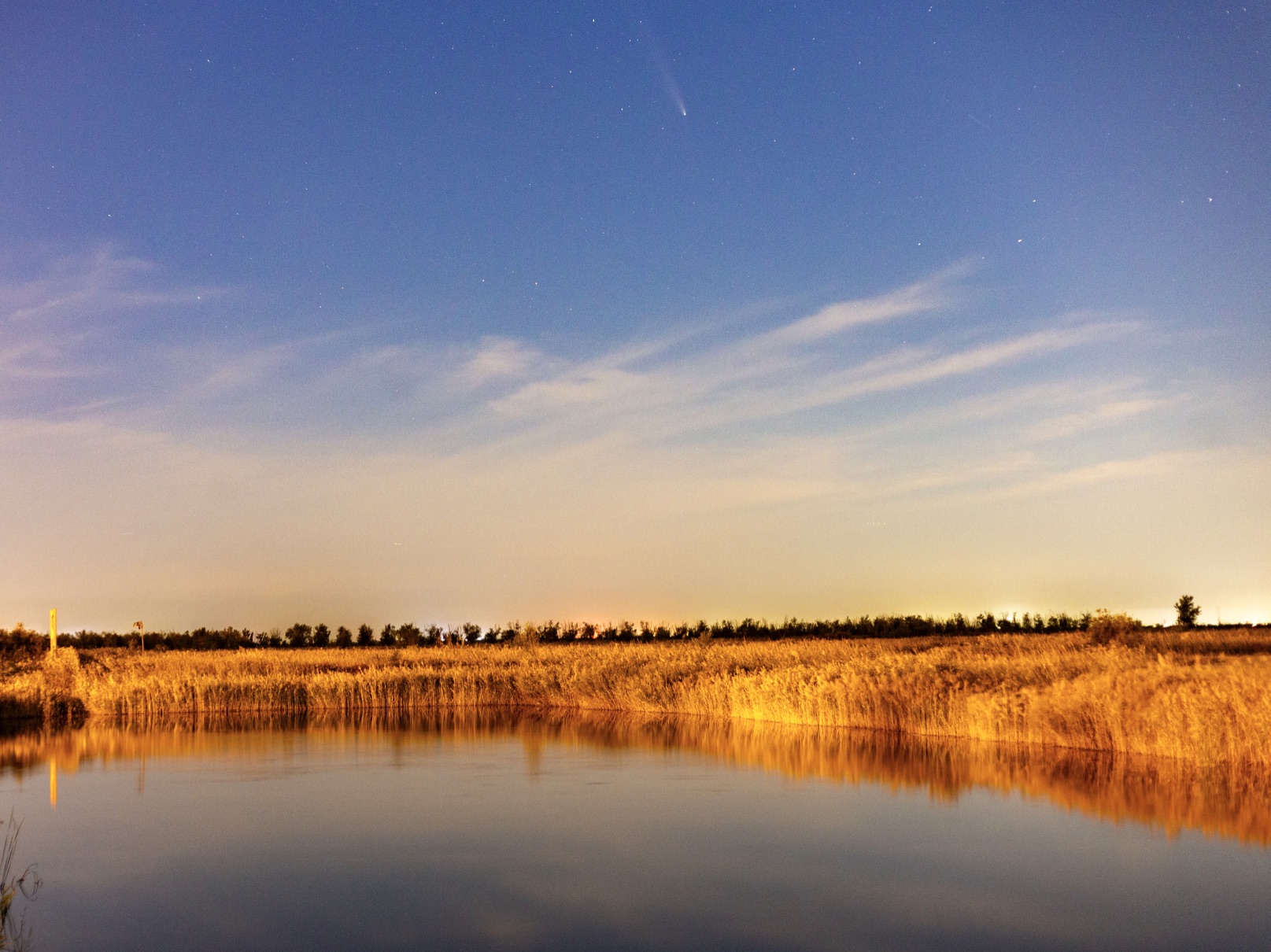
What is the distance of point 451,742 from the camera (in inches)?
1192

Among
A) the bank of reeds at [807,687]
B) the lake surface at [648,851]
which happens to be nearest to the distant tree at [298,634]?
the bank of reeds at [807,687]

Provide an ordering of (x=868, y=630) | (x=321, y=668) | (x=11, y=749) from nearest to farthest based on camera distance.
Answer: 1. (x=11, y=749)
2. (x=321, y=668)
3. (x=868, y=630)

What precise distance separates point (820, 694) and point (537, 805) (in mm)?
12264

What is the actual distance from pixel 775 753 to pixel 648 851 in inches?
423

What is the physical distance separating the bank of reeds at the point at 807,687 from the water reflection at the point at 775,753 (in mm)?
736

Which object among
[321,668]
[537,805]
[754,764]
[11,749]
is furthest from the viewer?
[321,668]

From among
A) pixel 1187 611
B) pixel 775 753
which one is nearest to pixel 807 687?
pixel 775 753

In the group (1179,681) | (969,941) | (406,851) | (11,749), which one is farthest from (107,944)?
(11,749)

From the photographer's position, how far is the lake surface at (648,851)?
39.4 ft

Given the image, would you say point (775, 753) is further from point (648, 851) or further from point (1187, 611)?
point (1187, 611)

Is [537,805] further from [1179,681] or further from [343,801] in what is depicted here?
[1179,681]

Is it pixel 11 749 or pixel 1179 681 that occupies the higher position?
pixel 1179 681

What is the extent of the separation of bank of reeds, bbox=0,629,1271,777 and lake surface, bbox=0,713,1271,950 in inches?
41.9

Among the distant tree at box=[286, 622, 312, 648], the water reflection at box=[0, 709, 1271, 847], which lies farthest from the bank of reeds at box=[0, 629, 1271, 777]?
the distant tree at box=[286, 622, 312, 648]
